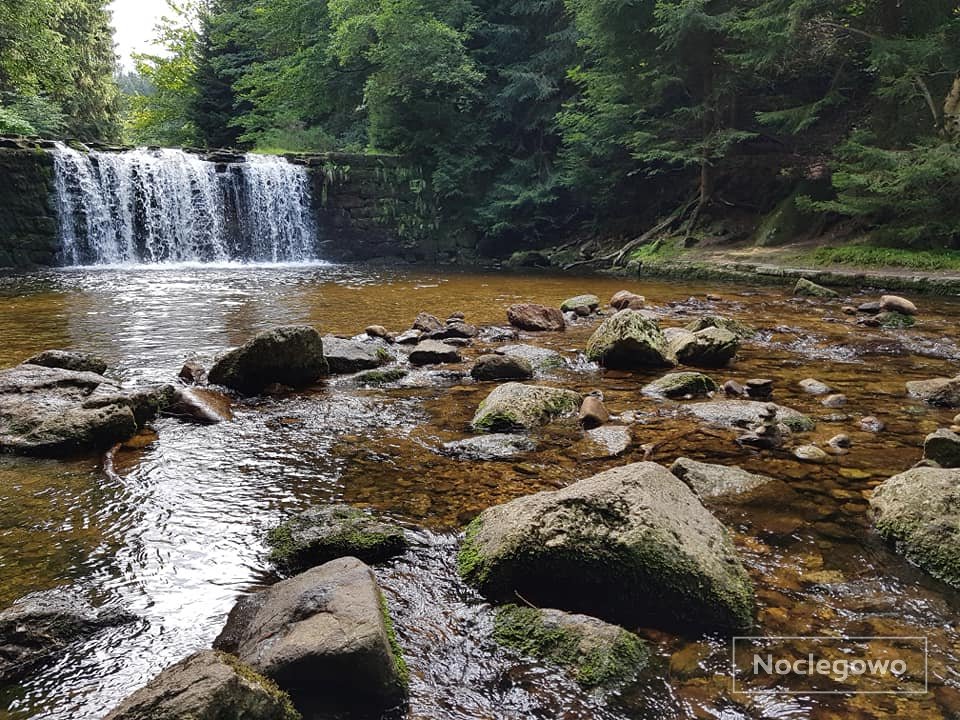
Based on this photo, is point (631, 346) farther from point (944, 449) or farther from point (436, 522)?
point (436, 522)

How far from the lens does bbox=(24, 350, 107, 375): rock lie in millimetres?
5059

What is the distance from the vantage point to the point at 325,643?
188 centimetres

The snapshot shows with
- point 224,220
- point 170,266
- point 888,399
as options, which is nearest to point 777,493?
point 888,399

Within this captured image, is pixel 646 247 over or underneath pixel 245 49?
underneath

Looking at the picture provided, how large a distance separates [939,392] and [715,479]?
2776mm

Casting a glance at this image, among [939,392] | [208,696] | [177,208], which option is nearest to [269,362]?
[208,696]

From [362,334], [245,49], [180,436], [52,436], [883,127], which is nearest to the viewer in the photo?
[52,436]

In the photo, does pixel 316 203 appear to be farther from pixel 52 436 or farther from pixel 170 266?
pixel 52 436

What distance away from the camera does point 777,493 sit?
3.33 m

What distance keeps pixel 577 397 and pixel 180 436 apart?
2811 mm

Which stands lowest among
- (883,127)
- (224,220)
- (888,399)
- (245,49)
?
(888,399)

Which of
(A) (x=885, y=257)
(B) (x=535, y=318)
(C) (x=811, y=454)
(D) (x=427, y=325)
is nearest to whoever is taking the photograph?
(C) (x=811, y=454)
